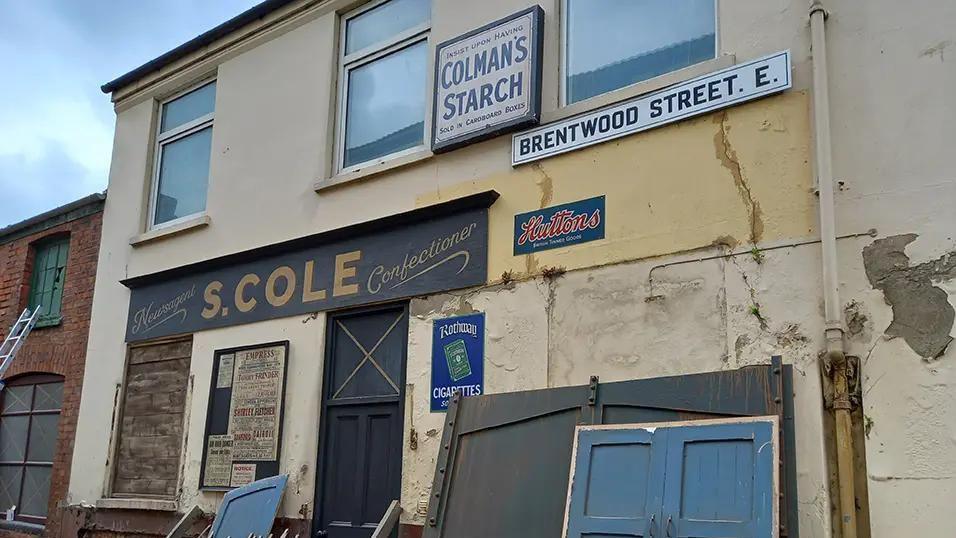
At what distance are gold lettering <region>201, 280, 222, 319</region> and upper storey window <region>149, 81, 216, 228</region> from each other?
3.70 feet

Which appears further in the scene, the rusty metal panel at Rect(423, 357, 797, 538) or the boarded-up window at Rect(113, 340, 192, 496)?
the boarded-up window at Rect(113, 340, 192, 496)

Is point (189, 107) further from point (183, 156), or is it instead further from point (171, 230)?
point (171, 230)

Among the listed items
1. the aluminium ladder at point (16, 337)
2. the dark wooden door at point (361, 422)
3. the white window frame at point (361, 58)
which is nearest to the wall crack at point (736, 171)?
the white window frame at point (361, 58)

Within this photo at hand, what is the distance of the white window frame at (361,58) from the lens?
8344mm

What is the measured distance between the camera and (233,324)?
29.8 feet

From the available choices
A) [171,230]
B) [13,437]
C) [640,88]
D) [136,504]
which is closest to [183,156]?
[171,230]

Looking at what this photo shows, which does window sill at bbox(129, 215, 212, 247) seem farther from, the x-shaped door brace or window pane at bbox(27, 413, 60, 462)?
window pane at bbox(27, 413, 60, 462)

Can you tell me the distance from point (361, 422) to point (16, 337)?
636cm

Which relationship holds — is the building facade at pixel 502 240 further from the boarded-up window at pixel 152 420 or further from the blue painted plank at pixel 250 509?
the blue painted plank at pixel 250 509

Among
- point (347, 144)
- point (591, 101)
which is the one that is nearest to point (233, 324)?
point (347, 144)

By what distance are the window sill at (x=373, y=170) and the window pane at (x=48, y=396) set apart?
510cm

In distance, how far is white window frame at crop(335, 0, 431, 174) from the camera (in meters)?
8.34

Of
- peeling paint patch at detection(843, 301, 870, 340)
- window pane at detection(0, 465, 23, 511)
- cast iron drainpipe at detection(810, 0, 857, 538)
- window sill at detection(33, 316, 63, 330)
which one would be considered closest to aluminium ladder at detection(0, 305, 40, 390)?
window sill at detection(33, 316, 63, 330)

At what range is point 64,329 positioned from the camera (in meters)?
11.3
